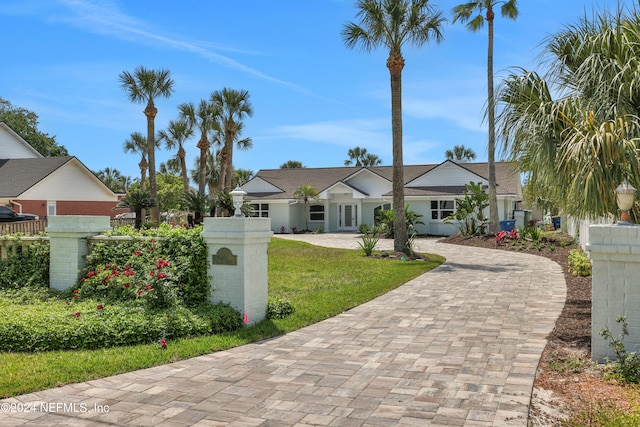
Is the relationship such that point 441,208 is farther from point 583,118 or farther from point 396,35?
point 583,118

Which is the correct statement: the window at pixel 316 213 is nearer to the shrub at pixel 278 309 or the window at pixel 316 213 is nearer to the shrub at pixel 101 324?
the shrub at pixel 278 309

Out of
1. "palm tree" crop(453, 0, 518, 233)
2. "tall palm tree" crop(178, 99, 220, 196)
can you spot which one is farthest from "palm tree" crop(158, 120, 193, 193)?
"palm tree" crop(453, 0, 518, 233)

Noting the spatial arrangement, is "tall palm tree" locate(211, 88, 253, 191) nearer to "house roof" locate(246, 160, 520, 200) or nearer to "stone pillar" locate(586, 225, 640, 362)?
"house roof" locate(246, 160, 520, 200)

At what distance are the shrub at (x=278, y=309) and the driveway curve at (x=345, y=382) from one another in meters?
0.77

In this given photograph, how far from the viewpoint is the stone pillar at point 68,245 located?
30.9 ft

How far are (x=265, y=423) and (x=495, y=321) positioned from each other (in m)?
5.11


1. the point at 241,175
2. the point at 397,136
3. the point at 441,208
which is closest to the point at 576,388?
the point at 397,136

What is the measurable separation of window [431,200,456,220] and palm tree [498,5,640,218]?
78.2ft

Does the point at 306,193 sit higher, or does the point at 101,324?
the point at 306,193

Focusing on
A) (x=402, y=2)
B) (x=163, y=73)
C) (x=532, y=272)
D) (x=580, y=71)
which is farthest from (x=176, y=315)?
(x=163, y=73)

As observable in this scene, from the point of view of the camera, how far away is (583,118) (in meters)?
7.00

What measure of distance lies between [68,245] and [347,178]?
28423mm

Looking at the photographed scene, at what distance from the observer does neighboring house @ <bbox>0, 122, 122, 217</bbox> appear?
29.1 m

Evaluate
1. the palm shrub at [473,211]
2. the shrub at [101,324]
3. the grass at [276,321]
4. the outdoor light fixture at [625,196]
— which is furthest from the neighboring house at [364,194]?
the shrub at [101,324]
